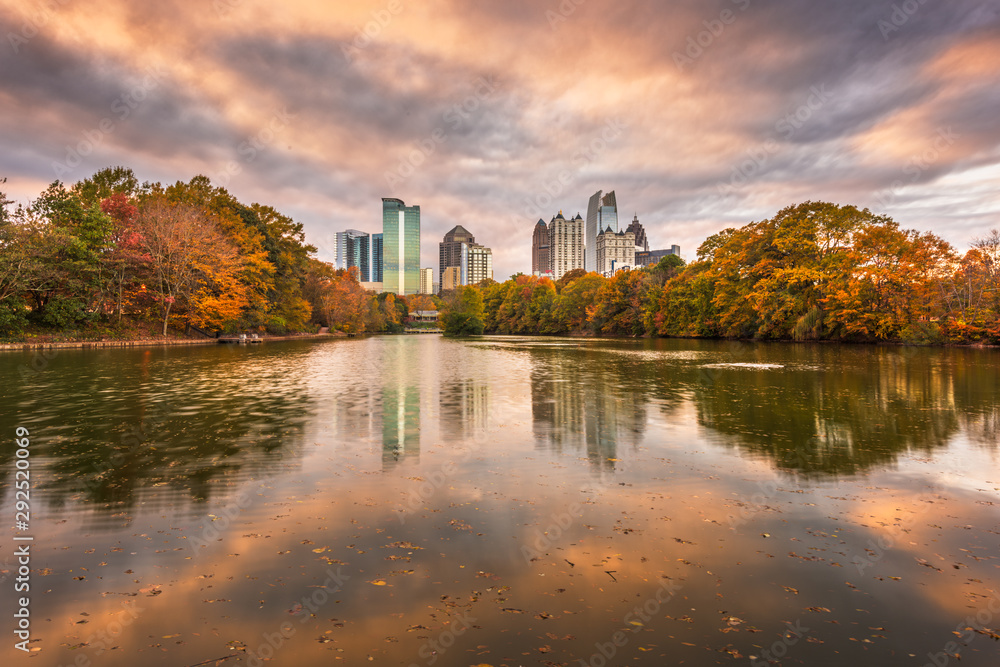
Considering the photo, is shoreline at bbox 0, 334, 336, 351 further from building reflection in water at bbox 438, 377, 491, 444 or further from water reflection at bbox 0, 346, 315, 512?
building reflection in water at bbox 438, 377, 491, 444

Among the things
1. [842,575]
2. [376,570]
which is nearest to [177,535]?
[376,570]

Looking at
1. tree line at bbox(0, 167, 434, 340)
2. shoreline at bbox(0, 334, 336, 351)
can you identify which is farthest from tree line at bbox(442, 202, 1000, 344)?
shoreline at bbox(0, 334, 336, 351)

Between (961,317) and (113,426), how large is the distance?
160 ft

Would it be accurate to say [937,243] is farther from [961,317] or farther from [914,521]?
[914,521]

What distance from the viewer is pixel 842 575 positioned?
3506 mm

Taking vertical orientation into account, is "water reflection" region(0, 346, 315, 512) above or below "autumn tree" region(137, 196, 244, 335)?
below

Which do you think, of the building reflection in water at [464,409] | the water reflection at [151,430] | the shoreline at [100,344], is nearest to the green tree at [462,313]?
the shoreline at [100,344]

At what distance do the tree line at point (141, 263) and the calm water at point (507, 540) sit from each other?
101 ft

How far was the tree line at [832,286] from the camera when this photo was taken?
34719mm

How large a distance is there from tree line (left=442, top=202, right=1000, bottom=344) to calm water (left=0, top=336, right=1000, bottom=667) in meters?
34.8

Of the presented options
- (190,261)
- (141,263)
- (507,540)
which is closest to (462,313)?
(190,261)

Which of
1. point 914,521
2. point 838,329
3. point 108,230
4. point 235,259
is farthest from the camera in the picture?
point 235,259

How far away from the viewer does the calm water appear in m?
2.74

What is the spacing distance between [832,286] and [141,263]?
56.9 m
